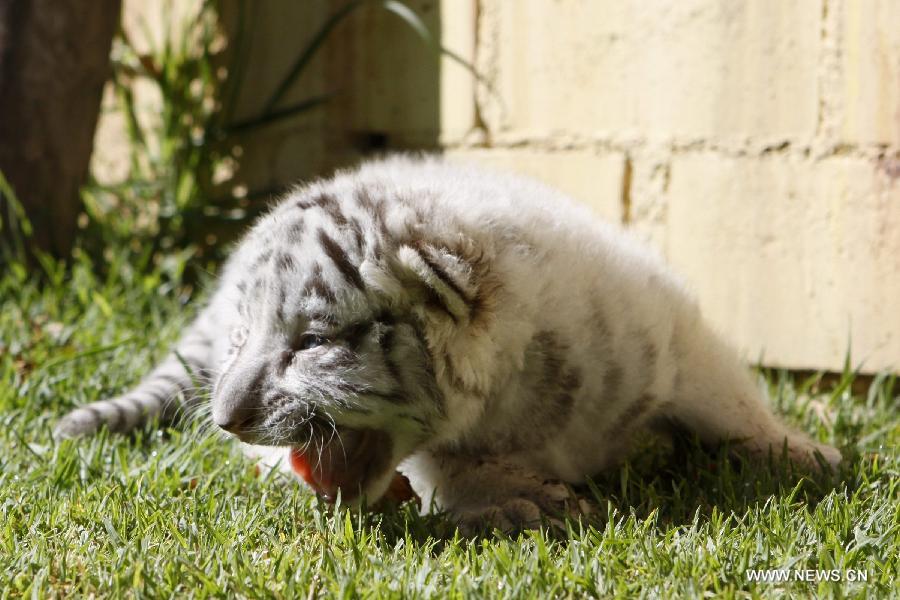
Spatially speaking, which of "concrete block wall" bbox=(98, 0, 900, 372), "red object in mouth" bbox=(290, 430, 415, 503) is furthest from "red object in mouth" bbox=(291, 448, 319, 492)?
"concrete block wall" bbox=(98, 0, 900, 372)

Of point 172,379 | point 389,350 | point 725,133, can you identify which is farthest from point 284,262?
point 725,133

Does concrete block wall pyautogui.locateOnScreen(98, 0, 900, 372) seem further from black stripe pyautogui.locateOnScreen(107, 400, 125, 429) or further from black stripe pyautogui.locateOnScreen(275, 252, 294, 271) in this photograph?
black stripe pyautogui.locateOnScreen(107, 400, 125, 429)

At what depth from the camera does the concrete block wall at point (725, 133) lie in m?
3.81

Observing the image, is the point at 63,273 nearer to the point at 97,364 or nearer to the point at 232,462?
the point at 97,364

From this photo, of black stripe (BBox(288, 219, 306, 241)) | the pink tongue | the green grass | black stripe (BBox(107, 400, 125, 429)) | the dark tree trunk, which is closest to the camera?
the green grass

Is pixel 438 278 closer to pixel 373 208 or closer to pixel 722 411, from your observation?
pixel 373 208

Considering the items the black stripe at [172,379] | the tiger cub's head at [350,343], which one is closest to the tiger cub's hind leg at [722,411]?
the tiger cub's head at [350,343]

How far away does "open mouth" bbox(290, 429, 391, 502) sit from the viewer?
2.67 meters

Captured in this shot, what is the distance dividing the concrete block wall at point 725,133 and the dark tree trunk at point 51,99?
5.08 feet

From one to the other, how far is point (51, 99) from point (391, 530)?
3114 mm

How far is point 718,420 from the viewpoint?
→ 3.05 meters

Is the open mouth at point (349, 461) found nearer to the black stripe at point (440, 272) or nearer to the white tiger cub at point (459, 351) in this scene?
the white tiger cub at point (459, 351)

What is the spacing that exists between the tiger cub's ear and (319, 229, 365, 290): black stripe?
0.10 m

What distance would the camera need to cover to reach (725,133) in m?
4.05
